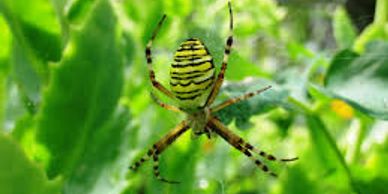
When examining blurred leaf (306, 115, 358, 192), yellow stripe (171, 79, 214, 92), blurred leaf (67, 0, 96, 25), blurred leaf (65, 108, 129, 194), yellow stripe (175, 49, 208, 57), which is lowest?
blurred leaf (306, 115, 358, 192)

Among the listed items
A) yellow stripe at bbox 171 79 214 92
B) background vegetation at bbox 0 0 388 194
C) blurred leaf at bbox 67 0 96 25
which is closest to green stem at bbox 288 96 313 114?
background vegetation at bbox 0 0 388 194

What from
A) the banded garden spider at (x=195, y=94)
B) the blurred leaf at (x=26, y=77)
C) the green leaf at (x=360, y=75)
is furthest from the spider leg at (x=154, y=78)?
the green leaf at (x=360, y=75)

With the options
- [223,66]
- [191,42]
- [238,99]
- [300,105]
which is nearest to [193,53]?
[191,42]

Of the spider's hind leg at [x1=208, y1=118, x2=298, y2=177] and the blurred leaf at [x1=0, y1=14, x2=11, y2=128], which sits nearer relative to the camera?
the blurred leaf at [x1=0, y1=14, x2=11, y2=128]

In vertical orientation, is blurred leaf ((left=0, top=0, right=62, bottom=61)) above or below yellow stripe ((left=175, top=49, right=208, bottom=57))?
above

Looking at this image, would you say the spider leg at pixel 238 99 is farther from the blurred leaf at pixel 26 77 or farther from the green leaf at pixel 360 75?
the blurred leaf at pixel 26 77

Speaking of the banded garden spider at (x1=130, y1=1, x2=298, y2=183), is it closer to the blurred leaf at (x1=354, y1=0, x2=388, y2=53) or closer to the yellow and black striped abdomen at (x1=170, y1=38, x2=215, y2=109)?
the yellow and black striped abdomen at (x1=170, y1=38, x2=215, y2=109)

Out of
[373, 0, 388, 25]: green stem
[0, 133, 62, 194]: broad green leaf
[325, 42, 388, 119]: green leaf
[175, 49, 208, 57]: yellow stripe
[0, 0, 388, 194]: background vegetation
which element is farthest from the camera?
[373, 0, 388, 25]: green stem

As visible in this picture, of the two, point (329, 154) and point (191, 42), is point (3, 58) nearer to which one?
point (191, 42)
